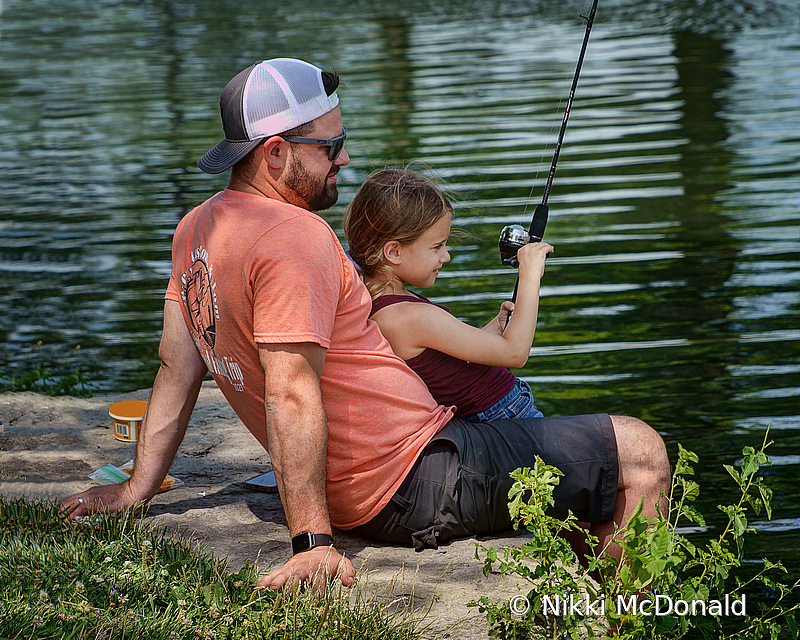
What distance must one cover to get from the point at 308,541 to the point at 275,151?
115 centimetres

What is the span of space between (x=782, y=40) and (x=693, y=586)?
17.0m

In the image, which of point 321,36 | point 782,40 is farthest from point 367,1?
point 782,40

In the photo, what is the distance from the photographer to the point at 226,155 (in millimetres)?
3008

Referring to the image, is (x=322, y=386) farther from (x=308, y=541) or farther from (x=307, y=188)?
(x=307, y=188)

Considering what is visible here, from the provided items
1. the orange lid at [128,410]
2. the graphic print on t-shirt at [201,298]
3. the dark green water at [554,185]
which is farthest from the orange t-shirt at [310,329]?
the orange lid at [128,410]

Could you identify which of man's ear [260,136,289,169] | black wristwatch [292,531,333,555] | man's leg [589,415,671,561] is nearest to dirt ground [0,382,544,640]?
black wristwatch [292,531,333,555]

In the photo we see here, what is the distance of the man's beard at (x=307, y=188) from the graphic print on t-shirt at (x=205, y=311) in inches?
13.1

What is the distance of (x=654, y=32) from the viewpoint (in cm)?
1927

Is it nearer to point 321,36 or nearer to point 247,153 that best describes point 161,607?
point 247,153

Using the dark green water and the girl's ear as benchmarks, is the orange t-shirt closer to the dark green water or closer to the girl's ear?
the girl's ear

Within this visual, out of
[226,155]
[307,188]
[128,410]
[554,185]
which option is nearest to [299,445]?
[307,188]

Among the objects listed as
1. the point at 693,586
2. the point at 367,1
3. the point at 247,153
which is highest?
the point at 247,153

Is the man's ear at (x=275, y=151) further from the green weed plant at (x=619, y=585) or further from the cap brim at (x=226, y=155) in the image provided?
the green weed plant at (x=619, y=585)

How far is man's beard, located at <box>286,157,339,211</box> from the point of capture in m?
3.01
